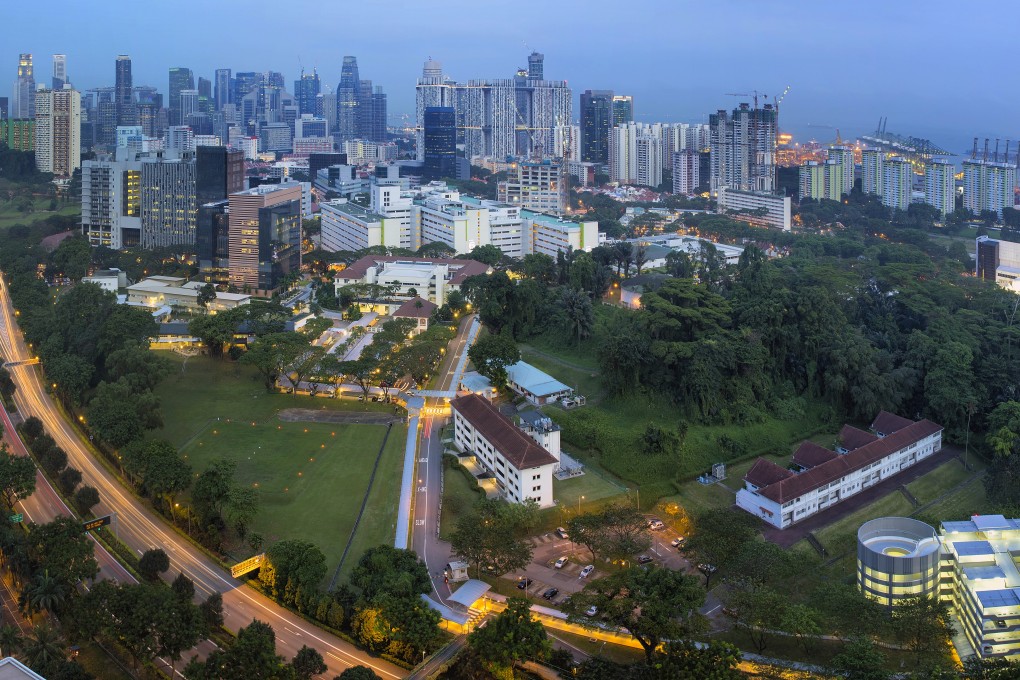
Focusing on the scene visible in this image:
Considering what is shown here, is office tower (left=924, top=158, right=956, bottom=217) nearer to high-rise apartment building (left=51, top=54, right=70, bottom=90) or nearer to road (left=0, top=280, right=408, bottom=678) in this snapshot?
road (left=0, top=280, right=408, bottom=678)

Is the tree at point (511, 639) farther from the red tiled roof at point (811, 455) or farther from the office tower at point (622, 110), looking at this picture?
the office tower at point (622, 110)

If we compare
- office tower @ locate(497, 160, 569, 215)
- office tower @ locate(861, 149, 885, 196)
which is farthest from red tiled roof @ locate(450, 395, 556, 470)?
office tower @ locate(861, 149, 885, 196)

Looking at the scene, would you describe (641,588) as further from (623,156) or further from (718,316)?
(623,156)

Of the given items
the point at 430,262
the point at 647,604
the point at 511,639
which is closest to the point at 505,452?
the point at 647,604

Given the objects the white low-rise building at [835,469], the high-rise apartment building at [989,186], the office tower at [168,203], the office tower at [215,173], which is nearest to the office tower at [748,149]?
the high-rise apartment building at [989,186]

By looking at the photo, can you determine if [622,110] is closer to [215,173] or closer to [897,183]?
[897,183]

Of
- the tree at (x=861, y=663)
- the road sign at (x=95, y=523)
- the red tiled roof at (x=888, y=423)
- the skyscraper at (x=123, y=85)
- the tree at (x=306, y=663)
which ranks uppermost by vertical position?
the skyscraper at (x=123, y=85)
